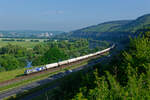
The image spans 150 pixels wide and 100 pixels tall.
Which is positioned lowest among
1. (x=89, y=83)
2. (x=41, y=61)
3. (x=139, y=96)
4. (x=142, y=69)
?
(x=41, y=61)

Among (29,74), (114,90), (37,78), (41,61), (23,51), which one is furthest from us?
(23,51)

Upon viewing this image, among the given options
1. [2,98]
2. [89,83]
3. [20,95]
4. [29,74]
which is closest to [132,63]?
[89,83]

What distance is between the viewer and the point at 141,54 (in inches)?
782

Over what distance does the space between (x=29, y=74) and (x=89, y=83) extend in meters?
41.5

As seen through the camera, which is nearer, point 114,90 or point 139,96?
point 139,96

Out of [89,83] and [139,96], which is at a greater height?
[139,96]

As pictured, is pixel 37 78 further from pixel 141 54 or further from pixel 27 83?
pixel 141 54

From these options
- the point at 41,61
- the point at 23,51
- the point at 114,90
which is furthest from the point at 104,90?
the point at 23,51

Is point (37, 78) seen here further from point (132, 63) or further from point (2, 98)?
point (132, 63)

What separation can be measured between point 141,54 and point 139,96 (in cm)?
1180

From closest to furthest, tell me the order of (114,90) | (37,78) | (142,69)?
(114,90) → (142,69) → (37,78)

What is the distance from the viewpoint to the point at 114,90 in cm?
1019

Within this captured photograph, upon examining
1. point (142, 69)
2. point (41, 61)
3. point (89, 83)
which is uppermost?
point (142, 69)

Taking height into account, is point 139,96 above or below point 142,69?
above
